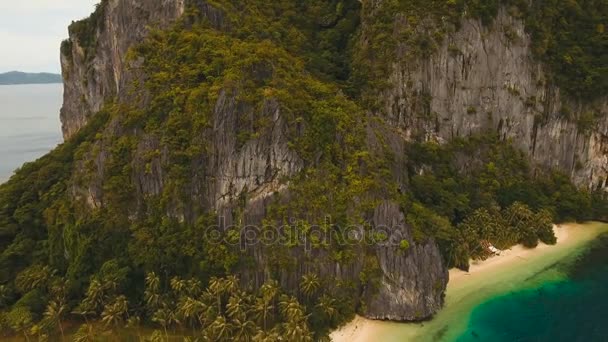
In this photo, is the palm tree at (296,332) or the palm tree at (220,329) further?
the palm tree at (220,329)

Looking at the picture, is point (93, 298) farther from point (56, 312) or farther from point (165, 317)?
point (165, 317)

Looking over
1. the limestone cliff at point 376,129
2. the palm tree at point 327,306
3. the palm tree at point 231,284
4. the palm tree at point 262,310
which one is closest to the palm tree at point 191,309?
the palm tree at point 231,284

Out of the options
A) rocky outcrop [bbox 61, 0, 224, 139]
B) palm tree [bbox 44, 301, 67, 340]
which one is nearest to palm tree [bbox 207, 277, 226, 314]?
palm tree [bbox 44, 301, 67, 340]

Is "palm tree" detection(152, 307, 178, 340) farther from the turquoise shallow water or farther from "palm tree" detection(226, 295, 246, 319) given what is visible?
the turquoise shallow water

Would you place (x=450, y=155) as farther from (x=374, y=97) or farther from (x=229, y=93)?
(x=229, y=93)

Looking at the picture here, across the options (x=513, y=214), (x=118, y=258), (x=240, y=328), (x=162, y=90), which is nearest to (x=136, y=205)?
(x=118, y=258)

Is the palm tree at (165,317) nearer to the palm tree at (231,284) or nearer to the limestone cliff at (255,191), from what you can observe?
the palm tree at (231,284)
